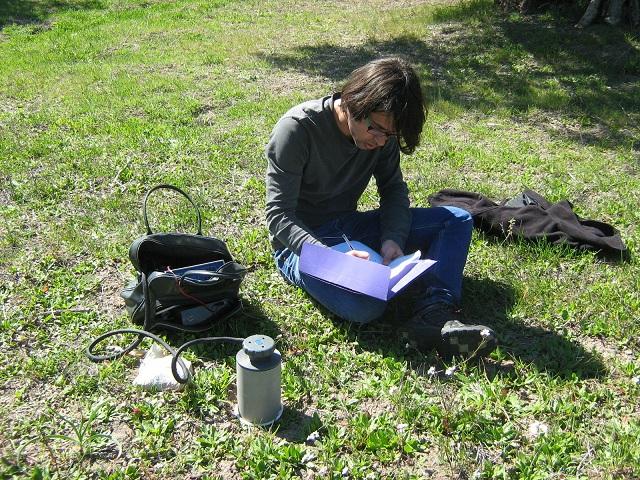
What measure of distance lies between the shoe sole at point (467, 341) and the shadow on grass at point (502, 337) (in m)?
0.15

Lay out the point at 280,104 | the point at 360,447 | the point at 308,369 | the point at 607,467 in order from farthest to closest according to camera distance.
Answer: the point at 280,104, the point at 308,369, the point at 360,447, the point at 607,467

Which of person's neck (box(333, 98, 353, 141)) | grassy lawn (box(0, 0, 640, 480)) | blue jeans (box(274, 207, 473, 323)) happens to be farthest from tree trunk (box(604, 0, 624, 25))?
person's neck (box(333, 98, 353, 141))

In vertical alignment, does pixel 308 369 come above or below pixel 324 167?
below

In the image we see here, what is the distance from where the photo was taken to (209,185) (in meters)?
5.34

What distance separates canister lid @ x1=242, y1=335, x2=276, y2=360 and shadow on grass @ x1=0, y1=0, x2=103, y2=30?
1338 cm

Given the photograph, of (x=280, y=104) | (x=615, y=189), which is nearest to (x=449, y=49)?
(x=280, y=104)

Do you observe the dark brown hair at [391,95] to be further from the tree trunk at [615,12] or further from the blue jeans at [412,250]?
the tree trunk at [615,12]

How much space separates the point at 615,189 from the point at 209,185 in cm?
348

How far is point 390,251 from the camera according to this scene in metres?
3.38

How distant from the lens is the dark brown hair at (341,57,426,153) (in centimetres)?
289

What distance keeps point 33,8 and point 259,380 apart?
15.3 meters

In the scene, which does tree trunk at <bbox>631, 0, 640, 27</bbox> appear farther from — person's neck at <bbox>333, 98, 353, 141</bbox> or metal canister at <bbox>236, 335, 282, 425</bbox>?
metal canister at <bbox>236, 335, 282, 425</bbox>

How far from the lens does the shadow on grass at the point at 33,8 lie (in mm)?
13789

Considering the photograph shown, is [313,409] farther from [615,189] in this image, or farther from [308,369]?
[615,189]
